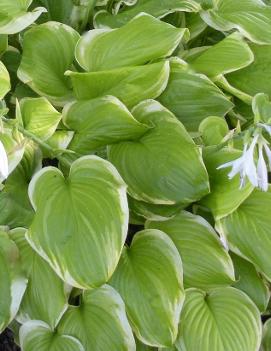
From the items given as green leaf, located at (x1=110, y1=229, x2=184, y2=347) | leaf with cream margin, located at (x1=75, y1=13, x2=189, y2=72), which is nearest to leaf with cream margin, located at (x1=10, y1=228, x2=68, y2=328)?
green leaf, located at (x1=110, y1=229, x2=184, y2=347)

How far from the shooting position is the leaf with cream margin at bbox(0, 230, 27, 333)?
47.6 inches

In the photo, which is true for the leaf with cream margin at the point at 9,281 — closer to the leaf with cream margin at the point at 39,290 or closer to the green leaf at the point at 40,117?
the leaf with cream margin at the point at 39,290

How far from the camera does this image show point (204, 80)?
1.42 metres

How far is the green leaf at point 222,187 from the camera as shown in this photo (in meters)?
1.23

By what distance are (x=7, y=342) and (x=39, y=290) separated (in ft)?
1.41

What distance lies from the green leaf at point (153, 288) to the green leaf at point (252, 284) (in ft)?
0.63

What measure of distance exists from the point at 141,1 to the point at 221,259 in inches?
32.4

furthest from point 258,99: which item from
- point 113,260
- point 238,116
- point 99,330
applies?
point 99,330

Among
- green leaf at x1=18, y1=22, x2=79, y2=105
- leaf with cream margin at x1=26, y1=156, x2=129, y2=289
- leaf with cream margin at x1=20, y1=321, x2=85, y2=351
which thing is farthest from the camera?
green leaf at x1=18, y1=22, x2=79, y2=105

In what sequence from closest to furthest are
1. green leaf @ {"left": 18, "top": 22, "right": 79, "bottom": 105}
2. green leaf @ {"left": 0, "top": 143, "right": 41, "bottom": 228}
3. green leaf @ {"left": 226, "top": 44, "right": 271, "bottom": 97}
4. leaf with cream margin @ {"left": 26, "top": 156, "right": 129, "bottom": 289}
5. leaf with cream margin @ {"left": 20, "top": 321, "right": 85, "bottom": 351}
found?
leaf with cream margin @ {"left": 26, "top": 156, "right": 129, "bottom": 289} → leaf with cream margin @ {"left": 20, "top": 321, "right": 85, "bottom": 351} → green leaf @ {"left": 0, "top": 143, "right": 41, "bottom": 228} → green leaf @ {"left": 18, "top": 22, "right": 79, "bottom": 105} → green leaf @ {"left": 226, "top": 44, "right": 271, "bottom": 97}

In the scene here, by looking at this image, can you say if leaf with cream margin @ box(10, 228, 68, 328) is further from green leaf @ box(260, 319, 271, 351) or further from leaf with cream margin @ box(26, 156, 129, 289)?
green leaf @ box(260, 319, 271, 351)

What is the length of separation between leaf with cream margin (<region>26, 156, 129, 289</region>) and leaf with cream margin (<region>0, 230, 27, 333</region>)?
0.39 ft

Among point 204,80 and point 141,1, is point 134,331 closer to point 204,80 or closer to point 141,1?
point 204,80

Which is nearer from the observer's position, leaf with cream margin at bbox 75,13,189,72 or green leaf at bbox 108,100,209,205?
green leaf at bbox 108,100,209,205
